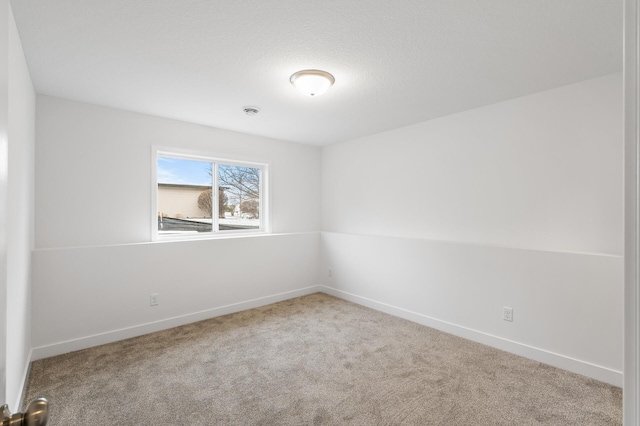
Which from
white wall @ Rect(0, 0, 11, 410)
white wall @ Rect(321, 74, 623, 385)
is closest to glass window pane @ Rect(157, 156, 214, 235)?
white wall @ Rect(321, 74, 623, 385)

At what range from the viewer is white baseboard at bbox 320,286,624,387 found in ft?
7.94

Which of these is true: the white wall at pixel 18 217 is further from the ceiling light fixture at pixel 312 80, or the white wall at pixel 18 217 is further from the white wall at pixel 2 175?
the ceiling light fixture at pixel 312 80

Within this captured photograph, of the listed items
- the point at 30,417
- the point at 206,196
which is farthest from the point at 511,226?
the point at 206,196

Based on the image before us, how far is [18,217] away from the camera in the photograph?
2.08 m

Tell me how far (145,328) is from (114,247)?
3.04 ft

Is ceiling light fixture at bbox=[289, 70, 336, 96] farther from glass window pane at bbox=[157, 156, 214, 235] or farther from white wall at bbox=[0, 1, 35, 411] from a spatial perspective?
glass window pane at bbox=[157, 156, 214, 235]

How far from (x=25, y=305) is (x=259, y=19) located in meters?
2.74

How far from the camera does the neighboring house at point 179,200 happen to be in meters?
3.81

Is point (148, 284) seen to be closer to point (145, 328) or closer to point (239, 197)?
point (145, 328)

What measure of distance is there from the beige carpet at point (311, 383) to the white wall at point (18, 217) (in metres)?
0.32

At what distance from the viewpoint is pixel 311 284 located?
493cm

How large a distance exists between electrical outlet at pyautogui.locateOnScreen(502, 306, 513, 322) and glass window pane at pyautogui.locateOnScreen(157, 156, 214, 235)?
3.55 meters

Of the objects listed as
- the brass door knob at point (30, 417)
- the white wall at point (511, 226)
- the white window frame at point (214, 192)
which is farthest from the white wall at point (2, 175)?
the white wall at point (511, 226)

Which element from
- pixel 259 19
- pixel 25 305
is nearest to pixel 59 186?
pixel 25 305
